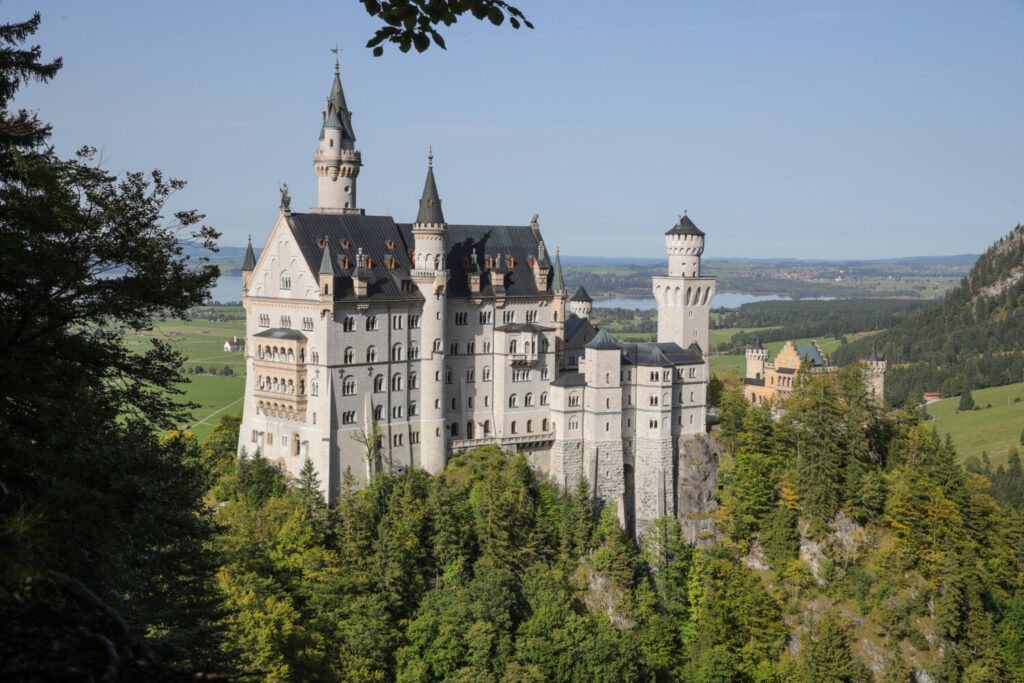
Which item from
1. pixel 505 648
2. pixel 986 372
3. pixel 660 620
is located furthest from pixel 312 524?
pixel 986 372

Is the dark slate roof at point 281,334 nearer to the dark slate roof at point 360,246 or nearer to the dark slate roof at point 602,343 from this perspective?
the dark slate roof at point 360,246

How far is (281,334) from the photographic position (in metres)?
72.7

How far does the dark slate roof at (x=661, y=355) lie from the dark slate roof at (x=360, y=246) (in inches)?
723

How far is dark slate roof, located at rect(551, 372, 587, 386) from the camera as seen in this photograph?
81312mm

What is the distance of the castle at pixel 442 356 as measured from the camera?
237 ft

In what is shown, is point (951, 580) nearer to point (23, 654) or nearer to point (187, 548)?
point (187, 548)

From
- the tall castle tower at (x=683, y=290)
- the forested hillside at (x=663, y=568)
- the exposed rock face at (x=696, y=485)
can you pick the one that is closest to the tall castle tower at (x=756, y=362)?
the tall castle tower at (x=683, y=290)

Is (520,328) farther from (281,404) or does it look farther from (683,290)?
(281,404)

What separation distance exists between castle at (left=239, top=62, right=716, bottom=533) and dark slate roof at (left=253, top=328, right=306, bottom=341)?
0.16 metres

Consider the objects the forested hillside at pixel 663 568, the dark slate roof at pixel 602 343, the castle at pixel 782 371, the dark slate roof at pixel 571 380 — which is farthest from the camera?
the castle at pixel 782 371

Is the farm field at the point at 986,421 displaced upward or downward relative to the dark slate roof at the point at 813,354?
downward

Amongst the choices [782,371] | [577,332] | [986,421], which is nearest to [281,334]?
[577,332]

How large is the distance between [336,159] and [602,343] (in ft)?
83.8

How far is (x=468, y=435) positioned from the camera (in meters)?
81.1
